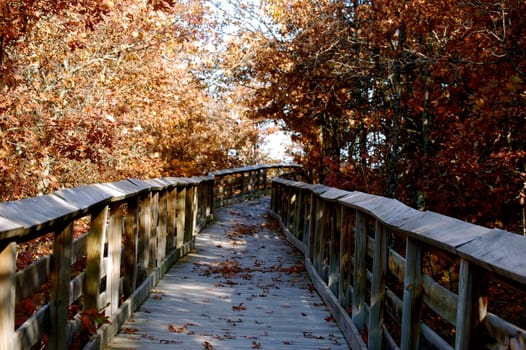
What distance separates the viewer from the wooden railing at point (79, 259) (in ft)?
9.21

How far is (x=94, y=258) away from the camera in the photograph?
4.67 m

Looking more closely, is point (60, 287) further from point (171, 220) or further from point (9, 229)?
point (171, 220)

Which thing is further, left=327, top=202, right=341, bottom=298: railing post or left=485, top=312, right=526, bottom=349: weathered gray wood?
left=327, top=202, right=341, bottom=298: railing post

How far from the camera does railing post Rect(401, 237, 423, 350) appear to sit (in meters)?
3.71

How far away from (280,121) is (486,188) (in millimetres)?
11231

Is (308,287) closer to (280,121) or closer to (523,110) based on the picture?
(523,110)

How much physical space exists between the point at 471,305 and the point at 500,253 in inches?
17.2

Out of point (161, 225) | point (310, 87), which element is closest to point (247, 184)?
point (310, 87)

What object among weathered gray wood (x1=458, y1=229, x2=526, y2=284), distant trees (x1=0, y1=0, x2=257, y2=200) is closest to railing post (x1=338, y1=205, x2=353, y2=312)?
weathered gray wood (x1=458, y1=229, x2=526, y2=284)

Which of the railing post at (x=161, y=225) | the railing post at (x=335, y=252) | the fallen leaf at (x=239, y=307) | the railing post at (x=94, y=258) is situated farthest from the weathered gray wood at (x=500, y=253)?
the railing post at (x=161, y=225)

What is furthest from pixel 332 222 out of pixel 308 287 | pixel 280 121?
pixel 280 121

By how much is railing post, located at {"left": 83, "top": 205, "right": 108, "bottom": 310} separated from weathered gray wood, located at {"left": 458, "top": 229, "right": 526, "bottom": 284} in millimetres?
2879

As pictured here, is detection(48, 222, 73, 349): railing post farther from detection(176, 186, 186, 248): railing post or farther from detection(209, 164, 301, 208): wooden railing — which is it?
detection(209, 164, 301, 208): wooden railing

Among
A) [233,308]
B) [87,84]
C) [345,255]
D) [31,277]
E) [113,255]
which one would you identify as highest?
[87,84]
